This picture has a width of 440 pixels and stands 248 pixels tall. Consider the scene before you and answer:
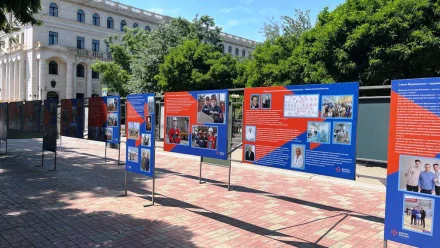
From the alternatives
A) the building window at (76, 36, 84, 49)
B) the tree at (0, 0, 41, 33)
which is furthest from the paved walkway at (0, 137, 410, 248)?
the building window at (76, 36, 84, 49)

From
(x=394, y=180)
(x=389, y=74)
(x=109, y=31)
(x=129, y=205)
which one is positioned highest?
(x=109, y=31)

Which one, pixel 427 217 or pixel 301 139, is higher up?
pixel 301 139

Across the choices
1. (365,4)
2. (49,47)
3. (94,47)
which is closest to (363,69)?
(365,4)

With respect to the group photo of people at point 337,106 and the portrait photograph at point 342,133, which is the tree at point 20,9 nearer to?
the group photo of people at point 337,106

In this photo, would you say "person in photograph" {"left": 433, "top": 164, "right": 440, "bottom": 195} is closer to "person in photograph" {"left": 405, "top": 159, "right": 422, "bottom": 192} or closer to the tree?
"person in photograph" {"left": 405, "top": 159, "right": 422, "bottom": 192}

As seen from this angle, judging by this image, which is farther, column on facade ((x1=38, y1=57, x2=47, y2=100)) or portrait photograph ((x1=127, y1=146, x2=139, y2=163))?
column on facade ((x1=38, y1=57, x2=47, y2=100))

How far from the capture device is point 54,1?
1934 inches

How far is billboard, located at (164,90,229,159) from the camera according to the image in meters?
7.09

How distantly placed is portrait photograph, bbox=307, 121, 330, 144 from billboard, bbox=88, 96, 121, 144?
18.1ft

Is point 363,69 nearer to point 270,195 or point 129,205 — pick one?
point 270,195

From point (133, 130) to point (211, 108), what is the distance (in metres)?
1.72

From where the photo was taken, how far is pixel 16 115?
12703 mm

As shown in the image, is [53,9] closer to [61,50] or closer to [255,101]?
[61,50]

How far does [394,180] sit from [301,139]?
80.5 inches
